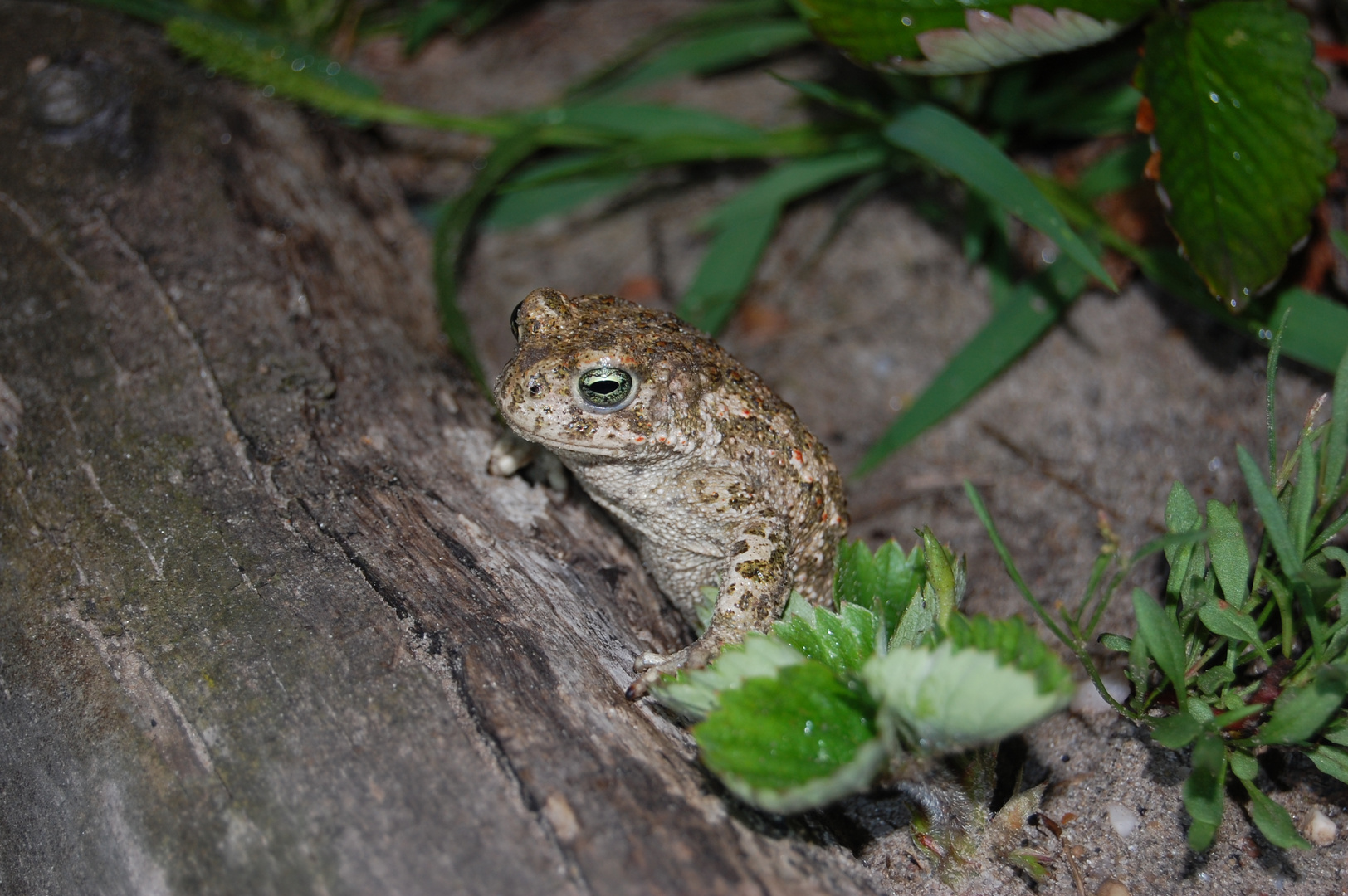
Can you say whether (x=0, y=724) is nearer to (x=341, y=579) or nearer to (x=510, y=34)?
(x=341, y=579)

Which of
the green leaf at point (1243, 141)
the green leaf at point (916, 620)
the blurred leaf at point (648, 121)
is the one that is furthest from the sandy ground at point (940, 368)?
the green leaf at point (1243, 141)

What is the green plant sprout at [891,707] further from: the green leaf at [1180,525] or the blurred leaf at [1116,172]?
the blurred leaf at [1116,172]

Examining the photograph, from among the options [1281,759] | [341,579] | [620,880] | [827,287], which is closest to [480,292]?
[827,287]

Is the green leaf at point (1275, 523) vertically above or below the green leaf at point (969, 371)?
above

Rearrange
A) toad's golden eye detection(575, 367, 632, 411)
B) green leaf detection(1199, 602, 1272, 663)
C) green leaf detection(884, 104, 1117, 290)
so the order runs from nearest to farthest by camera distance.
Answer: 1. green leaf detection(1199, 602, 1272, 663)
2. toad's golden eye detection(575, 367, 632, 411)
3. green leaf detection(884, 104, 1117, 290)

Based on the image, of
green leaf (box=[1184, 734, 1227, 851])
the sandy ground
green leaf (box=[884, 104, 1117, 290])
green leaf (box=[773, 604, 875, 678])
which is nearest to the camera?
green leaf (box=[1184, 734, 1227, 851])

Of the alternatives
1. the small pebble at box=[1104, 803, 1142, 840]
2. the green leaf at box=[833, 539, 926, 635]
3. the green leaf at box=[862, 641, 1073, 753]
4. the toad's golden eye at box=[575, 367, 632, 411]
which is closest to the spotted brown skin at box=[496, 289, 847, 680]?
the toad's golden eye at box=[575, 367, 632, 411]

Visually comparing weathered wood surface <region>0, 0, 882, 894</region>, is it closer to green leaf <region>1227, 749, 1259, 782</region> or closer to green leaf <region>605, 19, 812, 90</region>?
green leaf <region>1227, 749, 1259, 782</region>
